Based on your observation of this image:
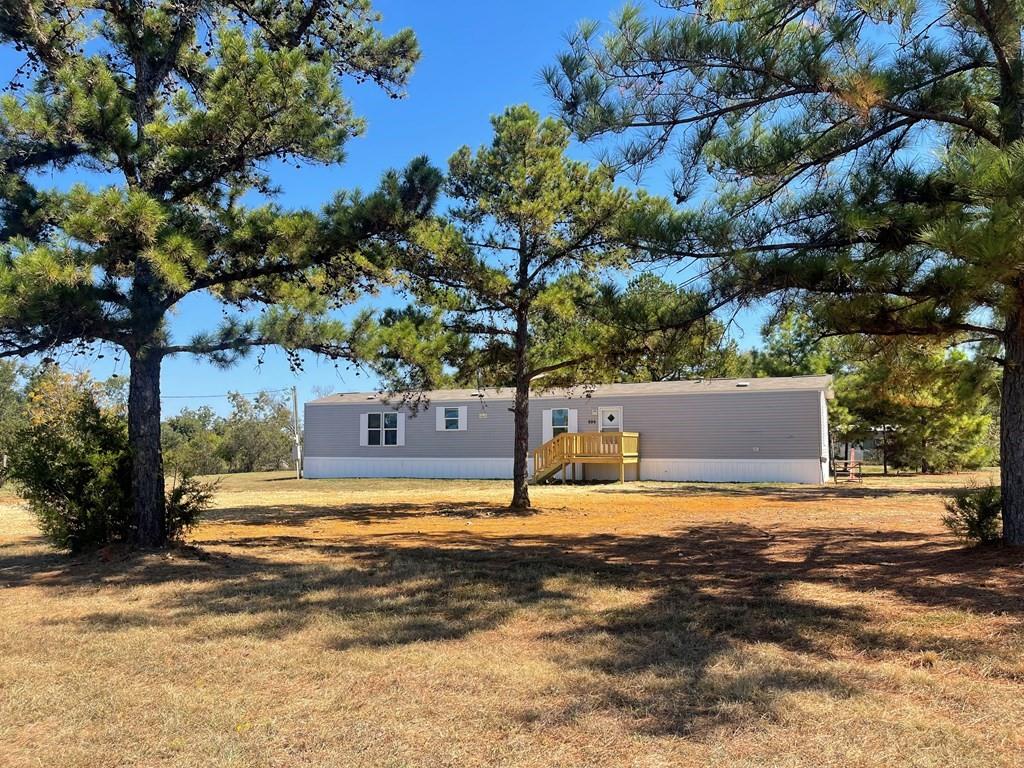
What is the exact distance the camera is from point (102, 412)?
8.22 meters

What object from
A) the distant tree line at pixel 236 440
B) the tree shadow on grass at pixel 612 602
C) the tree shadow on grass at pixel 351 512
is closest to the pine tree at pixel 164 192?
the tree shadow on grass at pixel 612 602

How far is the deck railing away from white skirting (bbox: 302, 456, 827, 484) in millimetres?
1370

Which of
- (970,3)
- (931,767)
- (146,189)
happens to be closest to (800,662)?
(931,767)

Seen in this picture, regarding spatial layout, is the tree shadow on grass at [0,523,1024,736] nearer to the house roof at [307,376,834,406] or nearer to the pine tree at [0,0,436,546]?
the pine tree at [0,0,436,546]

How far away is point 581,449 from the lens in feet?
75.3

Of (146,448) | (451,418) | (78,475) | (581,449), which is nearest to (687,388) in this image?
(581,449)

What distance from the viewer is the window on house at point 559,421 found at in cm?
2506

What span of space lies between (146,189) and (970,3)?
7361 mm

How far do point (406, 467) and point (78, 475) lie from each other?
64.2ft

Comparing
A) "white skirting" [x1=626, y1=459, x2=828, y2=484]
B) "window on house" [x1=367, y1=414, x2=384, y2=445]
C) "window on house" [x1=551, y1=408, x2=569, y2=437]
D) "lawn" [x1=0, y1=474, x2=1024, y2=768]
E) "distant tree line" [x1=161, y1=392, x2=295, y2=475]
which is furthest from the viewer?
"distant tree line" [x1=161, y1=392, x2=295, y2=475]

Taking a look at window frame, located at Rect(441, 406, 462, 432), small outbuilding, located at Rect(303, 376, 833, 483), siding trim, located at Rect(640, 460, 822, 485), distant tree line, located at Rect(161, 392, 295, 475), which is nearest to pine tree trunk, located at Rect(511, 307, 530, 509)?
small outbuilding, located at Rect(303, 376, 833, 483)

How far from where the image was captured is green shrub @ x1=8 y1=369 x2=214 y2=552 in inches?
293

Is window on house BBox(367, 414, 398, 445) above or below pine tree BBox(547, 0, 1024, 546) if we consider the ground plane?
below

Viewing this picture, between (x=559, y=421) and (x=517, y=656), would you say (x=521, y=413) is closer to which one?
(x=517, y=656)
